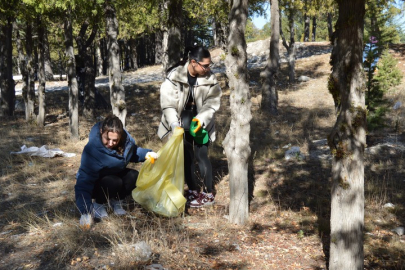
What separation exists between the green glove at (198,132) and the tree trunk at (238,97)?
370mm

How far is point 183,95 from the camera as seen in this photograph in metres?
4.39

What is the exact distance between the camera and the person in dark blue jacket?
3928 millimetres

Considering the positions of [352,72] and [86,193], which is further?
[86,193]

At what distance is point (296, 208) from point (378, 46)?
13.8 ft

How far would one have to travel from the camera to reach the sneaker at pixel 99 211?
420 cm

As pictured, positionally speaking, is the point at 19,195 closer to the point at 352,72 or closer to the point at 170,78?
the point at 170,78

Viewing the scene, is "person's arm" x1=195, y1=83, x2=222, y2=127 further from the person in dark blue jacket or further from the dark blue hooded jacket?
the dark blue hooded jacket

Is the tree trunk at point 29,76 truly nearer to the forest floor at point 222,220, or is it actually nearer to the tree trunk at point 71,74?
the tree trunk at point 71,74

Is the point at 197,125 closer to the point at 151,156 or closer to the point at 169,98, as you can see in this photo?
the point at 169,98

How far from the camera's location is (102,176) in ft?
13.9

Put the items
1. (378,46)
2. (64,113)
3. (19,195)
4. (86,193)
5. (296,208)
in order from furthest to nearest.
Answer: (64,113)
(378,46)
(19,195)
(296,208)
(86,193)

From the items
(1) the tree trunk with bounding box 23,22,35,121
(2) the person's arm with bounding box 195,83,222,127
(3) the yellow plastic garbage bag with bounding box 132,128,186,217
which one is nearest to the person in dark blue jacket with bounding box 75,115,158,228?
(3) the yellow plastic garbage bag with bounding box 132,128,186,217

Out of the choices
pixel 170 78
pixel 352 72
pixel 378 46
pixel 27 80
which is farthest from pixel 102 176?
pixel 27 80

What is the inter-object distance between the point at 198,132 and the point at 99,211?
4.68 feet
